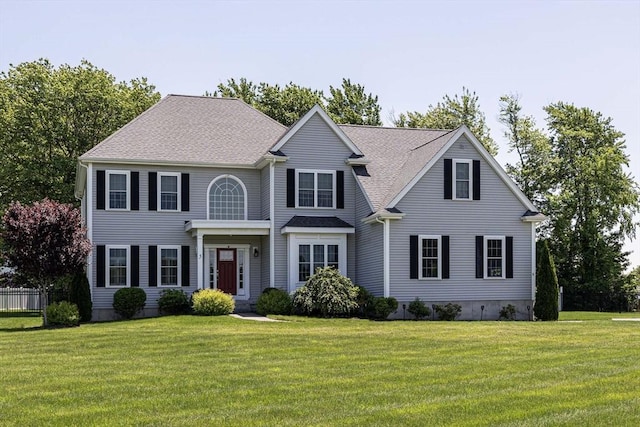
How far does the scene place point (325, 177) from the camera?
109ft

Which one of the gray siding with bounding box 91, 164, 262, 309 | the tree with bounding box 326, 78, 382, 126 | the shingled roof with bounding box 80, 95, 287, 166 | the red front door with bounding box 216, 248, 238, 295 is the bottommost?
the red front door with bounding box 216, 248, 238, 295

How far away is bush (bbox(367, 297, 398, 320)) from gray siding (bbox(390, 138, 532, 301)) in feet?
2.69

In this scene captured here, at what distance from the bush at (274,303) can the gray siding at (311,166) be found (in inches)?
57.3

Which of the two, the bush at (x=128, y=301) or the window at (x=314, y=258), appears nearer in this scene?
the bush at (x=128, y=301)

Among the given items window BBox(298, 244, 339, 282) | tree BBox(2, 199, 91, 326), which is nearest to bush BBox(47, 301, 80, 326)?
tree BBox(2, 199, 91, 326)

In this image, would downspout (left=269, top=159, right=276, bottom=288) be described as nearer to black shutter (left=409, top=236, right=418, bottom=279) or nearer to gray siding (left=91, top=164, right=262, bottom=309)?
gray siding (left=91, top=164, right=262, bottom=309)

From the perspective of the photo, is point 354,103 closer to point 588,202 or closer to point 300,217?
point 588,202

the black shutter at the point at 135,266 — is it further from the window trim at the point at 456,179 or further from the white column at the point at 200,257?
the window trim at the point at 456,179

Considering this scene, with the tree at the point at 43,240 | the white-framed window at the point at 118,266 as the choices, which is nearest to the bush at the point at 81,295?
the white-framed window at the point at 118,266

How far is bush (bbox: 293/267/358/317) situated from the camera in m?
29.5

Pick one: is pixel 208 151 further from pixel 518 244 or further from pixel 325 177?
pixel 518 244

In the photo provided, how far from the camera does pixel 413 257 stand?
31.2 metres

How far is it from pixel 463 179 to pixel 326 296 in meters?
7.34

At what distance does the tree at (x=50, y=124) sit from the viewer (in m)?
41.3
